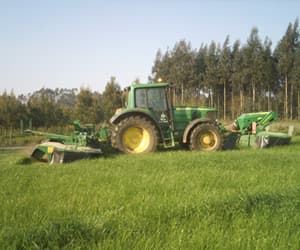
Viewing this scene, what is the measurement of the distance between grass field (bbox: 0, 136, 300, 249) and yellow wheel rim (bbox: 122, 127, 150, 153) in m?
3.75

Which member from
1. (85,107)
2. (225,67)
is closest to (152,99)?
(85,107)

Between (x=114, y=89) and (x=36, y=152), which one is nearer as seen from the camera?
(x=36, y=152)

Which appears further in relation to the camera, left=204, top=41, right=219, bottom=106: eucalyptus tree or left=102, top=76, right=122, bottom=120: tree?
left=204, top=41, right=219, bottom=106: eucalyptus tree

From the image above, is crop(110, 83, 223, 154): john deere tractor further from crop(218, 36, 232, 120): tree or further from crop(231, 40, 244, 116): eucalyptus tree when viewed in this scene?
crop(218, 36, 232, 120): tree

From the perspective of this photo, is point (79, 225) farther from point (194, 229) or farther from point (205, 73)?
point (205, 73)

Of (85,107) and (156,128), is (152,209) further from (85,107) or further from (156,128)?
(85,107)

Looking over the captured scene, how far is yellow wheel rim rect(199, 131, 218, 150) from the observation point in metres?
10.2

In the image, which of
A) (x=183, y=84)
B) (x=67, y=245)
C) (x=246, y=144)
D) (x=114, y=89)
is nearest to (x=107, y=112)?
(x=114, y=89)

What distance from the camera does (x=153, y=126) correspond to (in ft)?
32.3

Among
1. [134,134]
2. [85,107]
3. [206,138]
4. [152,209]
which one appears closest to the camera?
[152,209]

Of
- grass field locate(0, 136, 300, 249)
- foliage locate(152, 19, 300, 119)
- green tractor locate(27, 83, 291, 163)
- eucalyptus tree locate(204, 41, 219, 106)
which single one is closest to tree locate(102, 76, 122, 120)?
foliage locate(152, 19, 300, 119)

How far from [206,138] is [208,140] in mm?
98

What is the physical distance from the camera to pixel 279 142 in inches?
432

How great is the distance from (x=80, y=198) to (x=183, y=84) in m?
38.1
